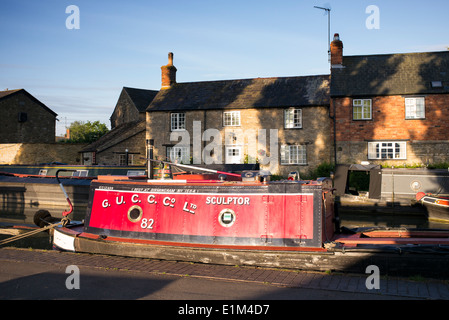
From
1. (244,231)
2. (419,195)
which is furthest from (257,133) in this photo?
(244,231)

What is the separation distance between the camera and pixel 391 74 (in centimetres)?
2780

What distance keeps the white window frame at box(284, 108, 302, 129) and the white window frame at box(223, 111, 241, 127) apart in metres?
3.42

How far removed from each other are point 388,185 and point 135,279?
1742 cm

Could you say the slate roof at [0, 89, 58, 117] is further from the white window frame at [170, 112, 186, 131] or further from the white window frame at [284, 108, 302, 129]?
the white window frame at [284, 108, 302, 129]

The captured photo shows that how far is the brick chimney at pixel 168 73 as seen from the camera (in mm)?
34509

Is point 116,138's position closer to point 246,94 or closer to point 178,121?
point 178,121

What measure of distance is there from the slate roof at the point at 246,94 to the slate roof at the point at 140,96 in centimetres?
1020

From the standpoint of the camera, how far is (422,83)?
87.4ft

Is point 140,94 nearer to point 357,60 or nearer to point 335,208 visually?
point 357,60

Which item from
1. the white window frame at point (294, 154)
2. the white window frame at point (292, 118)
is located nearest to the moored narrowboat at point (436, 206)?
the white window frame at point (294, 154)

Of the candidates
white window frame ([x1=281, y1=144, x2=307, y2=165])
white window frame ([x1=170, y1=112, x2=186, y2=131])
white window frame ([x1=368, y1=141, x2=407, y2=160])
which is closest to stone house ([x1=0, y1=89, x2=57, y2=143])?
white window frame ([x1=170, y1=112, x2=186, y2=131])

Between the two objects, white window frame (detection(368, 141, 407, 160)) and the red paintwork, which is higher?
white window frame (detection(368, 141, 407, 160))

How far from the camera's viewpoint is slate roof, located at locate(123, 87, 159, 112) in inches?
1730
